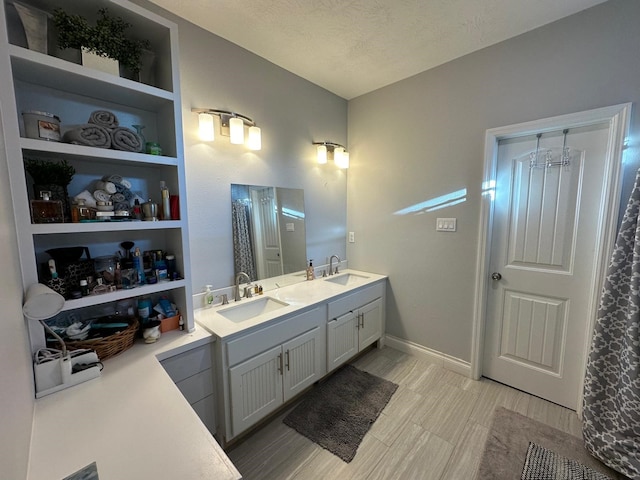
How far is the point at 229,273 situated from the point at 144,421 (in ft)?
3.91

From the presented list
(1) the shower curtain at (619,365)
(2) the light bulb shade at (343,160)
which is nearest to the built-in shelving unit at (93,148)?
(2) the light bulb shade at (343,160)

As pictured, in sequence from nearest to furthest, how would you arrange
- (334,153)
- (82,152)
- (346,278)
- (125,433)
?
(125,433), (82,152), (334,153), (346,278)

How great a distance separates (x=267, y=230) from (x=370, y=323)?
4.47ft

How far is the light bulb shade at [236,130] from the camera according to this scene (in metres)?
1.88

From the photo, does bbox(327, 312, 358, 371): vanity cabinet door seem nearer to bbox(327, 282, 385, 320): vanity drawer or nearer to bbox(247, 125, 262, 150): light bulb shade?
bbox(327, 282, 385, 320): vanity drawer

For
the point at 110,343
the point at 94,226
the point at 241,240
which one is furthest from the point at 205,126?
the point at 110,343

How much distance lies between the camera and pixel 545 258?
77.9 inches

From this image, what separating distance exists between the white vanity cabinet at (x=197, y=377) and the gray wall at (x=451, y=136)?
1902 millimetres

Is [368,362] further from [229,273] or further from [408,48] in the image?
[408,48]

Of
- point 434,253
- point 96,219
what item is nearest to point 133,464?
point 96,219

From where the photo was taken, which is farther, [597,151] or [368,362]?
[368,362]

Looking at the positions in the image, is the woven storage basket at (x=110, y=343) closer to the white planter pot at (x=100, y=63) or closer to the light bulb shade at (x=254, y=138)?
the white planter pot at (x=100, y=63)

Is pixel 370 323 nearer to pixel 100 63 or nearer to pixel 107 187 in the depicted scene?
pixel 107 187

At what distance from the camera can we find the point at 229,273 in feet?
6.72
